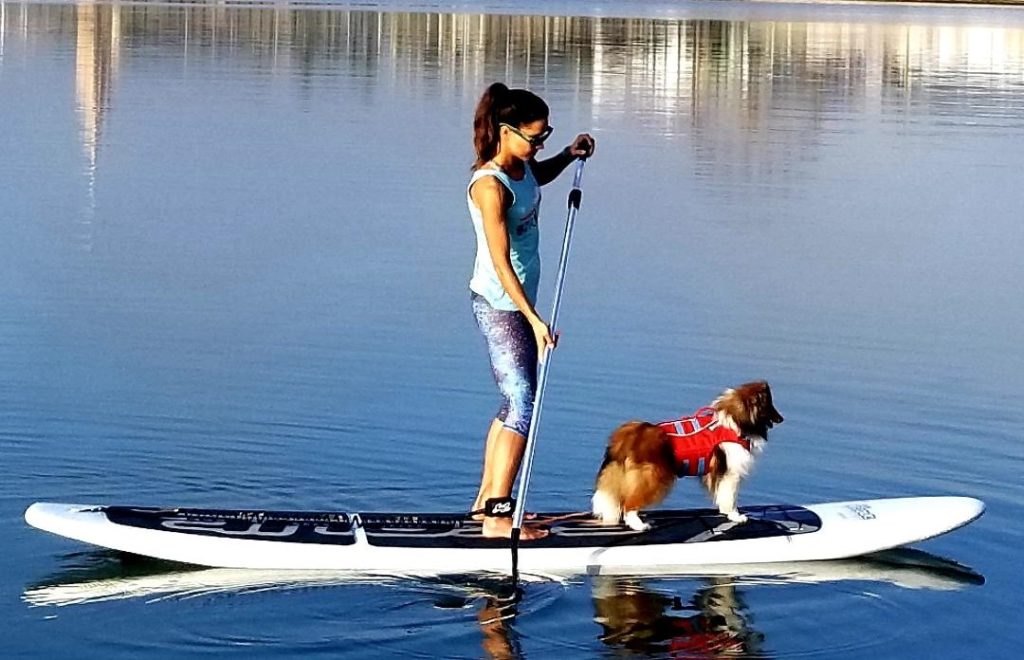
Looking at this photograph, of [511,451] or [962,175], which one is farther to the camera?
[962,175]

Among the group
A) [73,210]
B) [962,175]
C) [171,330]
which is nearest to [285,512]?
[171,330]

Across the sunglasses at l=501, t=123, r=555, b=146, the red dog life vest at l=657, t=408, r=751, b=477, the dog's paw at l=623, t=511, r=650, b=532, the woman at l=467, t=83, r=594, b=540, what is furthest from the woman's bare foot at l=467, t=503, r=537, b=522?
the sunglasses at l=501, t=123, r=555, b=146

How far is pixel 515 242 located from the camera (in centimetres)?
741

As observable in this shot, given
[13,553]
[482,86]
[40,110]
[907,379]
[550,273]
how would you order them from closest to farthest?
[13,553]
[907,379]
[550,273]
[40,110]
[482,86]

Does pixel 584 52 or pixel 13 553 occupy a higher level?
pixel 584 52

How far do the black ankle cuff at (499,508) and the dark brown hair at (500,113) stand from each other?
1.37 metres

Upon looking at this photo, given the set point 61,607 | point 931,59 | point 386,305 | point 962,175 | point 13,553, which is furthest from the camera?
point 931,59

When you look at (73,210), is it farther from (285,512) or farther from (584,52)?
(584,52)

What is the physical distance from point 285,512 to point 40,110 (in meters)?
16.4

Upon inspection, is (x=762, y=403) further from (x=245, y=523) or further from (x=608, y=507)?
(x=245, y=523)

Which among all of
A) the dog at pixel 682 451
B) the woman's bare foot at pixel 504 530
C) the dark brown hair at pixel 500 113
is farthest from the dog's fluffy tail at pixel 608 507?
the dark brown hair at pixel 500 113

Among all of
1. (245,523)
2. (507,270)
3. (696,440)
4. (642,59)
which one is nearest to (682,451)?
(696,440)

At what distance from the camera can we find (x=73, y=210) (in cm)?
1548

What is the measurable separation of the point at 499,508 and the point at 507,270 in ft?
3.23
